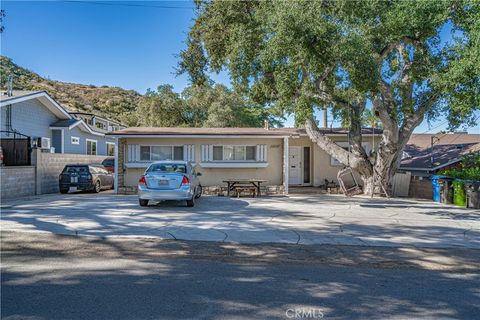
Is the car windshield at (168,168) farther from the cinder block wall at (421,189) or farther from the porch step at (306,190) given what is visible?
the cinder block wall at (421,189)

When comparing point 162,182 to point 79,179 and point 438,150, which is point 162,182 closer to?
point 79,179

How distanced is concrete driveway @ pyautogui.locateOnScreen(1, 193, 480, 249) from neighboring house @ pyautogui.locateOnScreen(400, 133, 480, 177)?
32.0ft

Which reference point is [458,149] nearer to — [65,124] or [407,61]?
[407,61]

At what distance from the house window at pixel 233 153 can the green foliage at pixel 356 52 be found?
3.70 metres

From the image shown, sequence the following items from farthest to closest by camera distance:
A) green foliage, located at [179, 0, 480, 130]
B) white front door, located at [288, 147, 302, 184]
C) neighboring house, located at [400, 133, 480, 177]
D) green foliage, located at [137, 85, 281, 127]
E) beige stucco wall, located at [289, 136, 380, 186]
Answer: green foliage, located at [137, 85, 281, 127] → neighboring house, located at [400, 133, 480, 177] → white front door, located at [288, 147, 302, 184] → beige stucco wall, located at [289, 136, 380, 186] → green foliage, located at [179, 0, 480, 130]

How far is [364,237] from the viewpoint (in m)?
8.38

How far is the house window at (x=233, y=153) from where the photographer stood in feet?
60.6

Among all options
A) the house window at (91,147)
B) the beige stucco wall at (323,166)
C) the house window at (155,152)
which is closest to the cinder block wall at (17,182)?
the house window at (155,152)

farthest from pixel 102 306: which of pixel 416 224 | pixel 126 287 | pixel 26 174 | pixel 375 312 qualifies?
pixel 26 174

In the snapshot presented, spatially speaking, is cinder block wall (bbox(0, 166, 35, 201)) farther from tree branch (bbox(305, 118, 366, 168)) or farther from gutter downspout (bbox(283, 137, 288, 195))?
tree branch (bbox(305, 118, 366, 168))

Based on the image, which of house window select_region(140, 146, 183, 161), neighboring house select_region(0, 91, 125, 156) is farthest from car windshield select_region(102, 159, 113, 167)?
house window select_region(140, 146, 183, 161)

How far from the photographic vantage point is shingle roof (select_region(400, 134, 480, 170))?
75.9ft

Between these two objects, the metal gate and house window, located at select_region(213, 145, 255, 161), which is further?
house window, located at select_region(213, 145, 255, 161)

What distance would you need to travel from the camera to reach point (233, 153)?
733 inches
